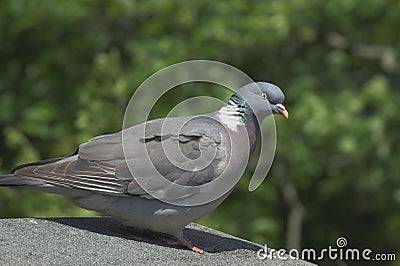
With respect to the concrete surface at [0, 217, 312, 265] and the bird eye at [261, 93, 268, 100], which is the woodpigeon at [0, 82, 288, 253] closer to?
the concrete surface at [0, 217, 312, 265]

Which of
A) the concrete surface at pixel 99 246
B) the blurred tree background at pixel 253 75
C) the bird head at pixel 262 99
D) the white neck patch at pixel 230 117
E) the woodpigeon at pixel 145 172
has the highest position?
the blurred tree background at pixel 253 75

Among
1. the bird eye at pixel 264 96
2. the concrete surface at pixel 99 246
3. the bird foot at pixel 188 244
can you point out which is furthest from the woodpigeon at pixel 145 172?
the bird eye at pixel 264 96

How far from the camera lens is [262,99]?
446 centimetres

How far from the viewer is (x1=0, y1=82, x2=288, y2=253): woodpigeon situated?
4.15m

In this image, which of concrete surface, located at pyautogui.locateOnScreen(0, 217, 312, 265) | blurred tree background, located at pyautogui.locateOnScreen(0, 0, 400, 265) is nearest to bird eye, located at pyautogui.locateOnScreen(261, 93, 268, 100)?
concrete surface, located at pyautogui.locateOnScreen(0, 217, 312, 265)

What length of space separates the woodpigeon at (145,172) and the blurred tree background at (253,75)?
96.4 inches


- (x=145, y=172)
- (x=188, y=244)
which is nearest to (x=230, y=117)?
(x=145, y=172)

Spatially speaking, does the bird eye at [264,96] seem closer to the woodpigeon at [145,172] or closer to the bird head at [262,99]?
the bird head at [262,99]

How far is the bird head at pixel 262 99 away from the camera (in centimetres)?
444

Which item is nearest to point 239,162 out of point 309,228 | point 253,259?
point 253,259

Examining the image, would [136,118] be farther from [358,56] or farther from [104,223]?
[358,56]

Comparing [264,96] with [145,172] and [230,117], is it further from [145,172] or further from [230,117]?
[145,172]

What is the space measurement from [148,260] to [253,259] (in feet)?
1.87

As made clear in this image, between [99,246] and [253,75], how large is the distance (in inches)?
178
